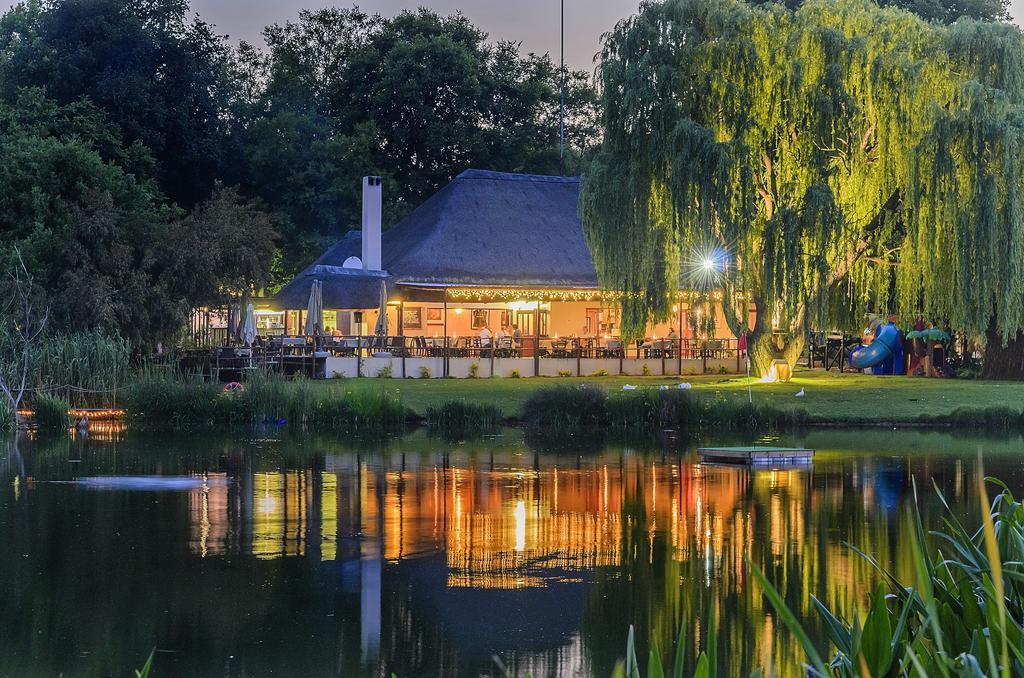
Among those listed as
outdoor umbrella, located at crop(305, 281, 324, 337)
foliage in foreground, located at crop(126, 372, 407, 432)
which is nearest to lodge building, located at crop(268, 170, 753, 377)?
outdoor umbrella, located at crop(305, 281, 324, 337)

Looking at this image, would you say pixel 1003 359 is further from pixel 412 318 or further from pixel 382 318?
pixel 412 318

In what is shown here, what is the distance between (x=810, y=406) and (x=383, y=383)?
10.2 m

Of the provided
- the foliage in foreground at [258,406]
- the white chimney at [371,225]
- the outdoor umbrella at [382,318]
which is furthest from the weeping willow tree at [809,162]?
the white chimney at [371,225]

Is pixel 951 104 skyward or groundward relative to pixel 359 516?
skyward

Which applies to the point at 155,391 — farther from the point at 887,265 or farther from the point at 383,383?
the point at 887,265

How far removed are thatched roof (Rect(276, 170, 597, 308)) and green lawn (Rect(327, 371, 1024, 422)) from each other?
6.00m

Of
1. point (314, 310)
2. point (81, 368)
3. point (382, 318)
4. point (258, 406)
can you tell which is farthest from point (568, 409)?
point (314, 310)

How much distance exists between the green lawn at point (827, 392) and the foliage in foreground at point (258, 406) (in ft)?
3.92

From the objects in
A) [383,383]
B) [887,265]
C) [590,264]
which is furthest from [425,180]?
[887,265]

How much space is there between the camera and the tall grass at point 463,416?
27.7 metres

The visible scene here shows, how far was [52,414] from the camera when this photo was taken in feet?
87.9

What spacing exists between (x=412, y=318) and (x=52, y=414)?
1719cm

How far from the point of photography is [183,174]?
51000mm

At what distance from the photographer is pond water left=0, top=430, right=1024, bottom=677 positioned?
9844 millimetres
